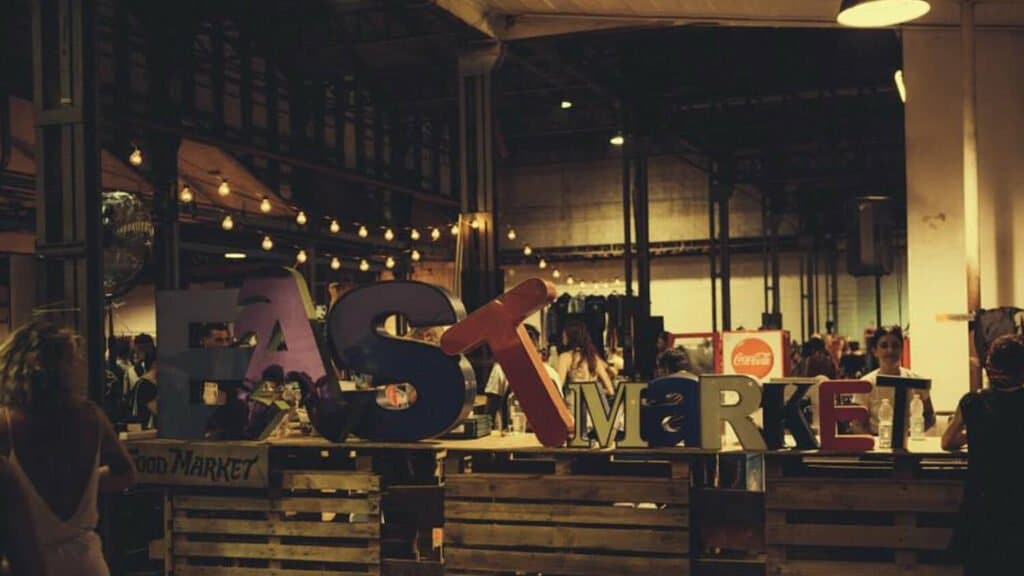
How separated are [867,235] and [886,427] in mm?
3938

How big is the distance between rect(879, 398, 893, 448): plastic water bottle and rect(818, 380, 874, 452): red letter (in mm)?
191

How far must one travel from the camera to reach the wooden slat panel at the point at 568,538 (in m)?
6.30

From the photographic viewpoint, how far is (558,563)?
6535 mm

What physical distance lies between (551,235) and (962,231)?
21.3m

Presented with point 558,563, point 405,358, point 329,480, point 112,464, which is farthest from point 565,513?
point 112,464

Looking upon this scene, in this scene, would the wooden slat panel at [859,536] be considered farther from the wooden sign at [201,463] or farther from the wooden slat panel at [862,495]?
the wooden sign at [201,463]

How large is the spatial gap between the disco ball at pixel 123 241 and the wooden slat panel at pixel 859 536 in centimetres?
444

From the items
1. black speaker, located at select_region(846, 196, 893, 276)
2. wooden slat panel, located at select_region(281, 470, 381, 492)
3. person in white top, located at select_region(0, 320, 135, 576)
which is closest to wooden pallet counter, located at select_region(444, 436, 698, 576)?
wooden slat panel, located at select_region(281, 470, 381, 492)

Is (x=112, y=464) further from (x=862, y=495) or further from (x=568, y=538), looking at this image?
(x=862, y=495)

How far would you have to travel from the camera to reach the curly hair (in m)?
3.86

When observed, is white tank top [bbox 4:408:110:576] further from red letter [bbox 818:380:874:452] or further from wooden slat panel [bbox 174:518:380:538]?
red letter [bbox 818:380:874:452]

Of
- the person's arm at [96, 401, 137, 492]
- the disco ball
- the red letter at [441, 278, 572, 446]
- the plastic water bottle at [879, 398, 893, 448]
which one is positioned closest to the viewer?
the person's arm at [96, 401, 137, 492]

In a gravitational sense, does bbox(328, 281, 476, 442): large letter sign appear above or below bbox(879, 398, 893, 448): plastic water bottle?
above

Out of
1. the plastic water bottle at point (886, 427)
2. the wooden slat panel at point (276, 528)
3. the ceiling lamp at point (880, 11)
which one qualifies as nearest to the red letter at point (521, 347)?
the wooden slat panel at point (276, 528)
